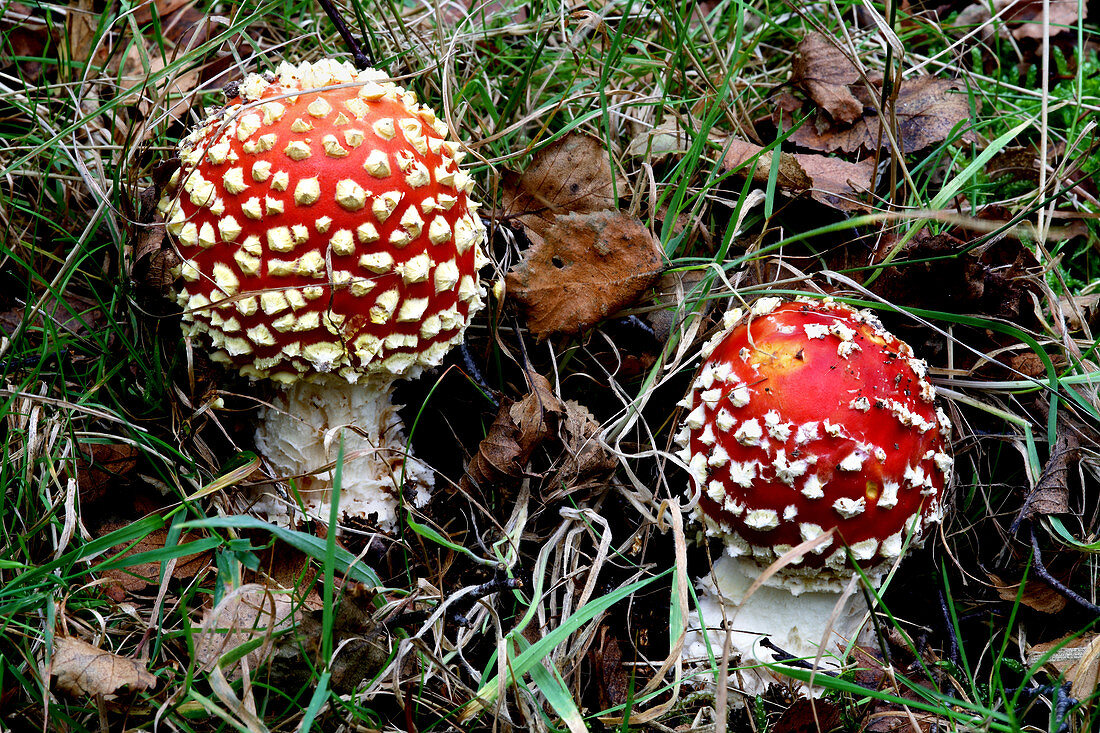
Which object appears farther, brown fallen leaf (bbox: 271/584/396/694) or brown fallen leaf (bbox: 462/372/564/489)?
brown fallen leaf (bbox: 462/372/564/489)

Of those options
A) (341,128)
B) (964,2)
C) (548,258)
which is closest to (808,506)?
(548,258)

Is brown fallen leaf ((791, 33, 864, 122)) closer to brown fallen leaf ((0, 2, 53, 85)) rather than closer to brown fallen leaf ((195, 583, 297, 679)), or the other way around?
brown fallen leaf ((195, 583, 297, 679))

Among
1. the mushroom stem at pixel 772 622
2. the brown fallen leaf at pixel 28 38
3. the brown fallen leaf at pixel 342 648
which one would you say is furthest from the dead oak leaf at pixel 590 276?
the brown fallen leaf at pixel 28 38

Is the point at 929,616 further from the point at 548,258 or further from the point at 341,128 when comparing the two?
the point at 341,128

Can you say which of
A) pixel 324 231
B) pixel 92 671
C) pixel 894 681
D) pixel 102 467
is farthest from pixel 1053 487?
pixel 102 467

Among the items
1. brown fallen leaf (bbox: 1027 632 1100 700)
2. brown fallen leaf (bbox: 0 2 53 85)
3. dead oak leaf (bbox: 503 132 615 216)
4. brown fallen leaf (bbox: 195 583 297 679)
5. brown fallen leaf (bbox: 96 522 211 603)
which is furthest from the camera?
brown fallen leaf (bbox: 0 2 53 85)

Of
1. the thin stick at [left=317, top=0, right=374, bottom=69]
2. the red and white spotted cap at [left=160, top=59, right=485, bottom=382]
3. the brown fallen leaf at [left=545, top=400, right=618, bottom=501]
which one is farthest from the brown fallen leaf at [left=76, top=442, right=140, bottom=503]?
the thin stick at [left=317, top=0, right=374, bottom=69]

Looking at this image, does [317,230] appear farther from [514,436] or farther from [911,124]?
[911,124]
